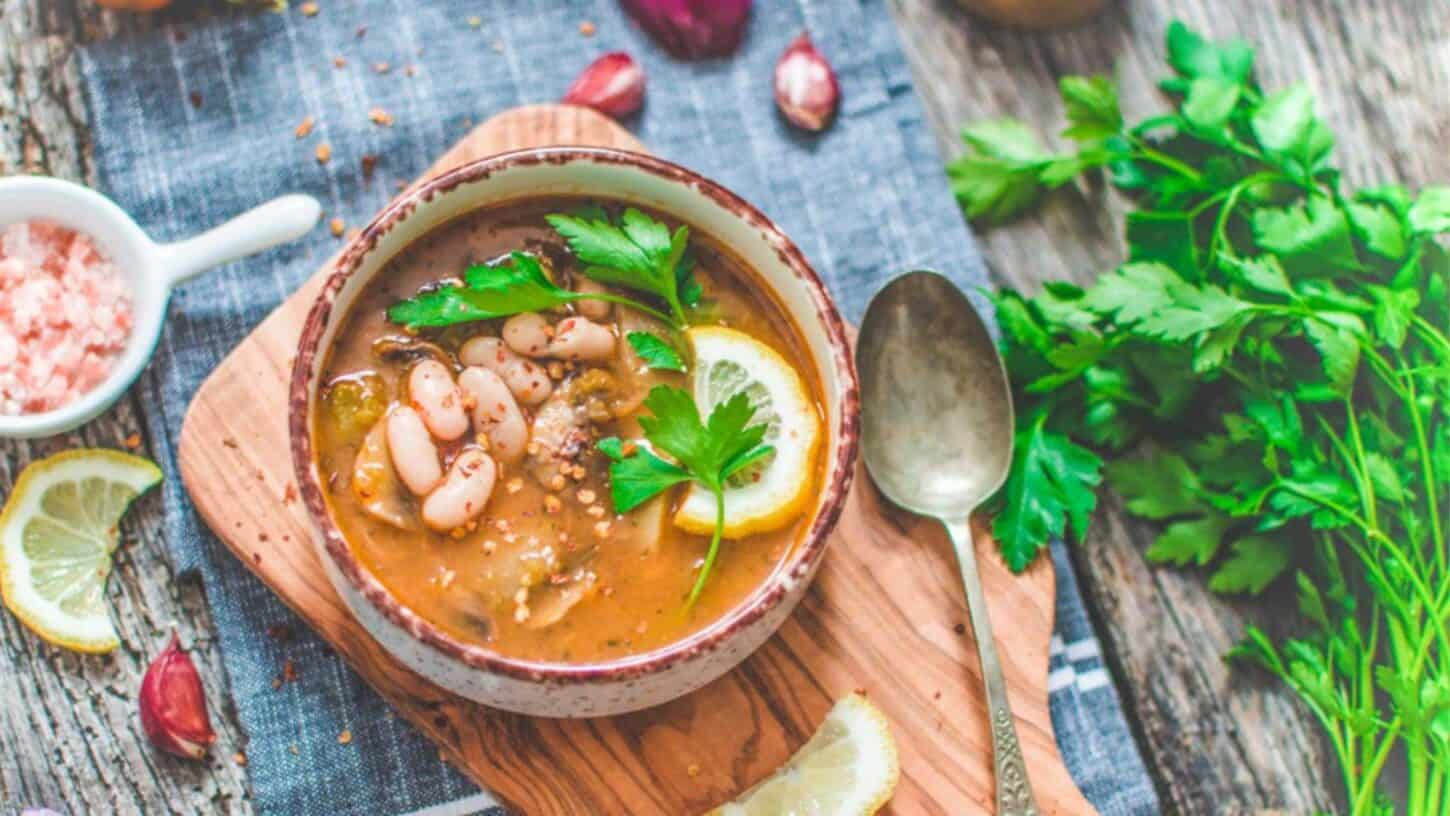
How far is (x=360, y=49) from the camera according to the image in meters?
2.46

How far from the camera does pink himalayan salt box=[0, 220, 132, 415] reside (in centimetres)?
220

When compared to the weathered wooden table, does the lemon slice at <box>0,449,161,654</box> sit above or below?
above

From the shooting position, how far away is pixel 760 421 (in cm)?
202

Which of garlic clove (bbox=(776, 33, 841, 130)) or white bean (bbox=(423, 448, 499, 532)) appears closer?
white bean (bbox=(423, 448, 499, 532))

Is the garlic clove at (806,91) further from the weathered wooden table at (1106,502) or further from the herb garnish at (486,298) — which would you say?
the herb garnish at (486,298)

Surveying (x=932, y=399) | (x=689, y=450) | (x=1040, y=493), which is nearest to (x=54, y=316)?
(x=689, y=450)

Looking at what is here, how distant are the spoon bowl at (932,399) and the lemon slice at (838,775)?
36 cm

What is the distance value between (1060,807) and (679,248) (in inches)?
42.3

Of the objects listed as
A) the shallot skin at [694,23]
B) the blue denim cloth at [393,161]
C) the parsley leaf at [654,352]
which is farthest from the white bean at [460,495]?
the shallot skin at [694,23]

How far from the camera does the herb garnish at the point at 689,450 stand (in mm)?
1896

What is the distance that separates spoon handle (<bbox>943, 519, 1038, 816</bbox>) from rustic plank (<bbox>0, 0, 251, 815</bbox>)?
4.10ft

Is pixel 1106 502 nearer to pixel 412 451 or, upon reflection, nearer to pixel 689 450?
pixel 689 450

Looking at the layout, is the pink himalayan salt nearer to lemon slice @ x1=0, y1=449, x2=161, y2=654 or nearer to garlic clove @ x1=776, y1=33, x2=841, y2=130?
lemon slice @ x1=0, y1=449, x2=161, y2=654

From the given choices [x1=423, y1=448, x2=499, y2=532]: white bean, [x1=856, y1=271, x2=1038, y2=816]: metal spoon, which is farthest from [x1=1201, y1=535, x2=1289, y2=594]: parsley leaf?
[x1=423, y1=448, x2=499, y2=532]: white bean
